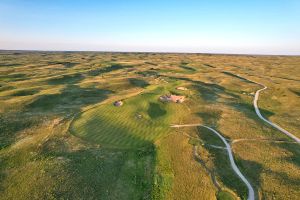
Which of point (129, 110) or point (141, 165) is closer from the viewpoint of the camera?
point (141, 165)

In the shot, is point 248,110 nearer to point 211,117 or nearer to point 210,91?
point 211,117

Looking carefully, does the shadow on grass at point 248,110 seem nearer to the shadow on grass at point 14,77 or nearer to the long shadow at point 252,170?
the long shadow at point 252,170

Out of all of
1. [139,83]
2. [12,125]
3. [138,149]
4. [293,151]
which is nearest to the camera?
[138,149]

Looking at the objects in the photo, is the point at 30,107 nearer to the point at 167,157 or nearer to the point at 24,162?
the point at 24,162

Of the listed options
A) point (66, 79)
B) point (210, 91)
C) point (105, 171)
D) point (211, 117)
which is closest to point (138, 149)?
point (105, 171)

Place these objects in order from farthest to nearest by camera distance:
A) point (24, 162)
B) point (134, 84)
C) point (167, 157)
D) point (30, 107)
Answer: point (134, 84), point (30, 107), point (167, 157), point (24, 162)

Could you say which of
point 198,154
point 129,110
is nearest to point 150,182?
point 198,154
